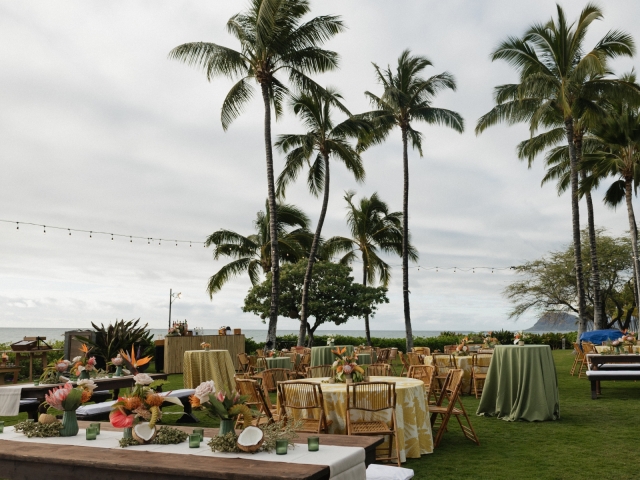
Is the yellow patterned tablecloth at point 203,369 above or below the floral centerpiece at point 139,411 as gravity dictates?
below

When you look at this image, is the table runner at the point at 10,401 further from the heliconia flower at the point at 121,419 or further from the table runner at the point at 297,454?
the heliconia flower at the point at 121,419

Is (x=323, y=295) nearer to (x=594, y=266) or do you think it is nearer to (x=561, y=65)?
(x=594, y=266)

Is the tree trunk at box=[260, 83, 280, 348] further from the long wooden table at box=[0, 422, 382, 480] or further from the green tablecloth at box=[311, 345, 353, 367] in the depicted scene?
the long wooden table at box=[0, 422, 382, 480]

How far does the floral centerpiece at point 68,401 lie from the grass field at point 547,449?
9.70 ft

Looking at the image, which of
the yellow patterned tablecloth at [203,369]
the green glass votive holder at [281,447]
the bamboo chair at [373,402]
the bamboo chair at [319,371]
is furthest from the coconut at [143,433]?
the yellow patterned tablecloth at [203,369]

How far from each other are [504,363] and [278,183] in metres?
12.5

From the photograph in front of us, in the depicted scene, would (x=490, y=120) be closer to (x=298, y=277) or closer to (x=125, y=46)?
(x=298, y=277)

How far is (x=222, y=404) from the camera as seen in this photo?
3.21m

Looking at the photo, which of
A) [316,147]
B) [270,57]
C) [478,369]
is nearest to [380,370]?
[478,369]

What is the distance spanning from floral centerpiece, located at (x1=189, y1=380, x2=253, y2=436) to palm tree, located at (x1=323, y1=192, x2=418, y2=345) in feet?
72.8

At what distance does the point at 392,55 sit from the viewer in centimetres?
2147

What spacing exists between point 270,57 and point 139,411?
1368 centimetres

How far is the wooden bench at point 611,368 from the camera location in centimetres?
995

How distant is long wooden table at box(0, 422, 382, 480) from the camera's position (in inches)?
109
